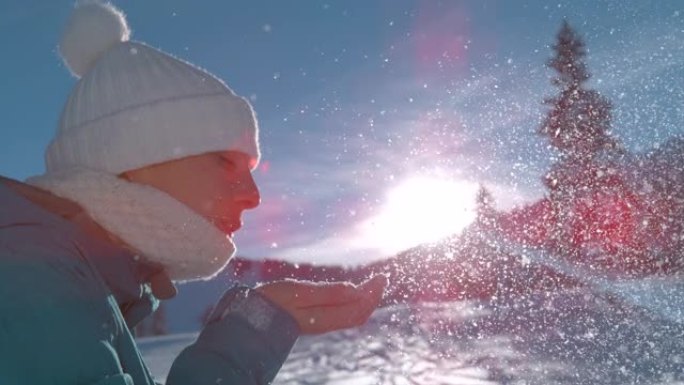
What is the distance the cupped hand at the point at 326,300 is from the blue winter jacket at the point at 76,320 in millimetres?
36

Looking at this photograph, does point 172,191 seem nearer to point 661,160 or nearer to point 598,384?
point 598,384

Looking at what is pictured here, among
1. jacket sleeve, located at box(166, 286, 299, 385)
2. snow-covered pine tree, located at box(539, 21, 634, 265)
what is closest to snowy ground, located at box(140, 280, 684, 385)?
jacket sleeve, located at box(166, 286, 299, 385)

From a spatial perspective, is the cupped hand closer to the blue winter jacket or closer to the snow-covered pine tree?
the blue winter jacket

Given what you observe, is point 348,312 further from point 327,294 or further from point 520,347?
point 520,347

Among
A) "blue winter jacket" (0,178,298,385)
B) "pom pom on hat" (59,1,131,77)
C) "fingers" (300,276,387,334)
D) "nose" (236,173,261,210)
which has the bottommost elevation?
"blue winter jacket" (0,178,298,385)

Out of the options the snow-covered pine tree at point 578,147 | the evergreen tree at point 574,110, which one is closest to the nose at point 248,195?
the snow-covered pine tree at point 578,147

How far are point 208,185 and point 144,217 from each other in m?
0.17

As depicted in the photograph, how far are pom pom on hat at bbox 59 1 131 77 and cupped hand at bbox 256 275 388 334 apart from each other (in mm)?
896

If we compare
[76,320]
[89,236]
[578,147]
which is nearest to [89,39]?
[89,236]

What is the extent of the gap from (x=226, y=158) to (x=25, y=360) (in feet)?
2.73

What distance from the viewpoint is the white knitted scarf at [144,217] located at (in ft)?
4.47

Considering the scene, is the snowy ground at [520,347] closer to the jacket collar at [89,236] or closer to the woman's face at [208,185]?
the woman's face at [208,185]

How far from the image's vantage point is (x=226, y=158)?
5.57ft

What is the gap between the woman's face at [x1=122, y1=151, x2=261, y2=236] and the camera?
4.89ft
